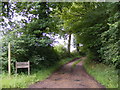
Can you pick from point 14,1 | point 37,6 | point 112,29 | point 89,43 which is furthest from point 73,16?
point 112,29

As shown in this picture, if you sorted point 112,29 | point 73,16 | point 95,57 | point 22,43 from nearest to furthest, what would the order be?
point 112,29 < point 22,43 < point 95,57 < point 73,16

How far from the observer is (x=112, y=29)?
500 cm

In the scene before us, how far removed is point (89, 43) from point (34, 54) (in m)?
4.09

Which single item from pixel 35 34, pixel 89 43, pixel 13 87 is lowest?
pixel 13 87

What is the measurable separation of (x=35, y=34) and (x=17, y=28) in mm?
1189

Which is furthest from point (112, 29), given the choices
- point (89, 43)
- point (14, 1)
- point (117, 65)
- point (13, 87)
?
point (14, 1)

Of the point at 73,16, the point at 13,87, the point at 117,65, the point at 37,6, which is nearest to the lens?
the point at 13,87

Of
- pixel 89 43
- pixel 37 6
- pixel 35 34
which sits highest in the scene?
pixel 37 6

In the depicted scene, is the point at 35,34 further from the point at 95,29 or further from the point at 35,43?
the point at 95,29

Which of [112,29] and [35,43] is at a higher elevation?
[112,29]

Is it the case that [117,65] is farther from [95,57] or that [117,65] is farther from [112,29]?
[95,57]

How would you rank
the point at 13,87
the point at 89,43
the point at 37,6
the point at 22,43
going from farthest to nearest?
the point at 89,43
the point at 37,6
the point at 22,43
the point at 13,87

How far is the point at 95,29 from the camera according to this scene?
782 cm

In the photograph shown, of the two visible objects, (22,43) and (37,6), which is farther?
(37,6)
